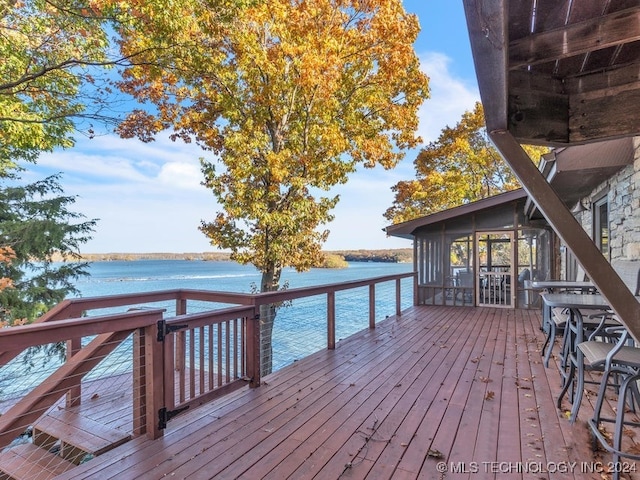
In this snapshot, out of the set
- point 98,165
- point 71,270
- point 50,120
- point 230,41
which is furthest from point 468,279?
point 98,165

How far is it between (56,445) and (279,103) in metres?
6.74

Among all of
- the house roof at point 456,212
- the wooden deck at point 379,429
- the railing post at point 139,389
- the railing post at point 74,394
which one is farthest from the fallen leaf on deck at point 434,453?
the house roof at point 456,212

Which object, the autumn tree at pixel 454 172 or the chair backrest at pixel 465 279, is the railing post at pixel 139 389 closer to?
the chair backrest at pixel 465 279

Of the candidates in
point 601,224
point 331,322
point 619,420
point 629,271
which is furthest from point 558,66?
point 601,224

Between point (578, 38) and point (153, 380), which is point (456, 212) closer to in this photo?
point (578, 38)

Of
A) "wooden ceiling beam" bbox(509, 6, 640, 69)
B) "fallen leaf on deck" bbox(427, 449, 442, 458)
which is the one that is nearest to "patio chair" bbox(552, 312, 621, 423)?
"fallen leaf on deck" bbox(427, 449, 442, 458)

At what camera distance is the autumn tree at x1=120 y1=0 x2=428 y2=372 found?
7.00m

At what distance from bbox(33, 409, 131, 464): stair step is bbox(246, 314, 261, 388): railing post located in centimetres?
108

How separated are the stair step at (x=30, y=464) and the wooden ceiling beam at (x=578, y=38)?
3.91 m

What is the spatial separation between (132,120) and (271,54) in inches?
134

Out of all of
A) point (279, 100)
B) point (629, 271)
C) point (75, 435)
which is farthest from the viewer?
point (279, 100)

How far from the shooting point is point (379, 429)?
8.35ft

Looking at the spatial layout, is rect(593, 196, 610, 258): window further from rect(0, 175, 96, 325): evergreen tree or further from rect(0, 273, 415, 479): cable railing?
rect(0, 175, 96, 325): evergreen tree

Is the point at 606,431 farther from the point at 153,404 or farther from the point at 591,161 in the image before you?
the point at 153,404
